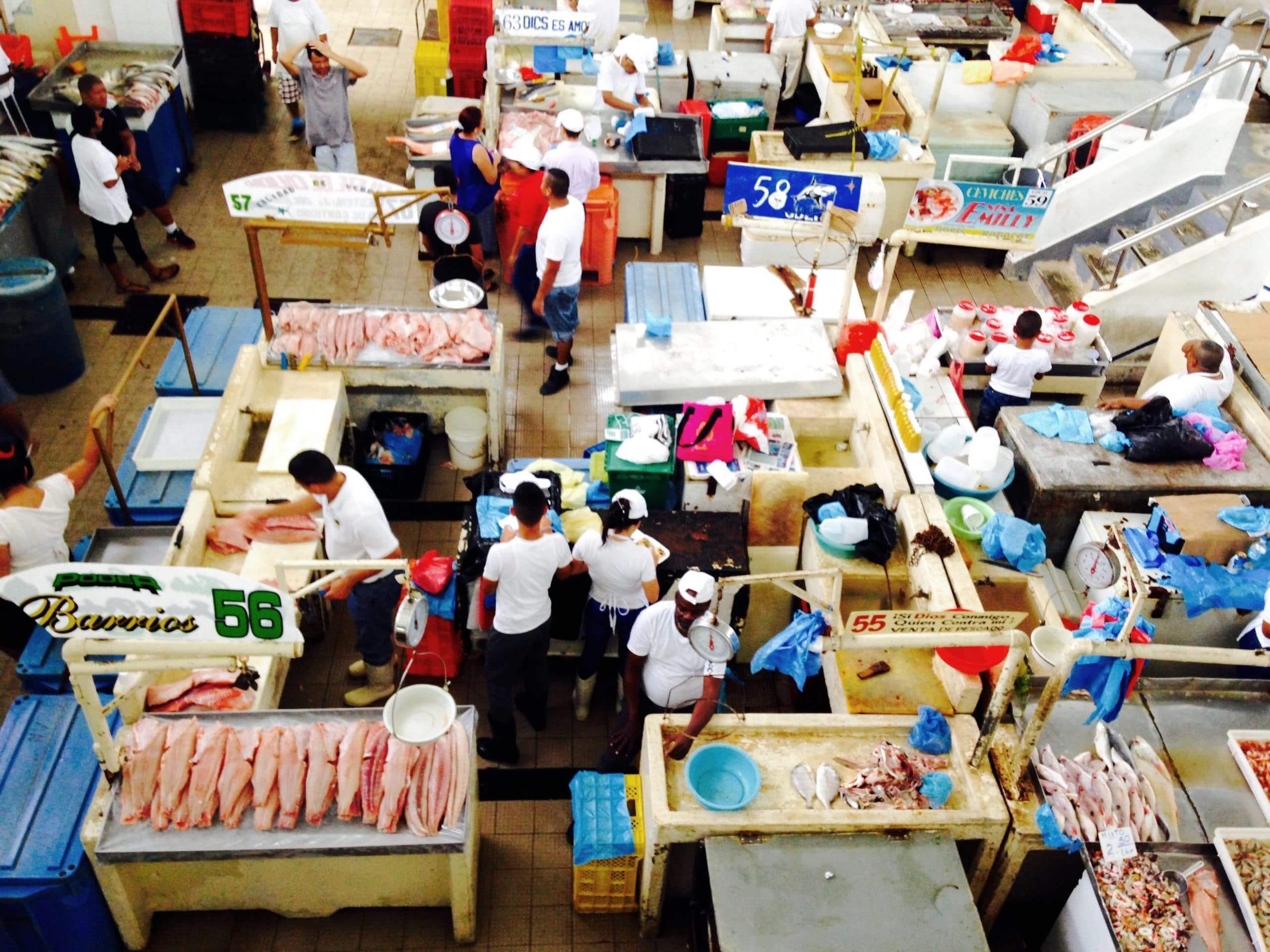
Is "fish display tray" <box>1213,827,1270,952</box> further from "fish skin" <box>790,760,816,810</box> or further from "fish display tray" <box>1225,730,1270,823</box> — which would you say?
"fish skin" <box>790,760,816,810</box>

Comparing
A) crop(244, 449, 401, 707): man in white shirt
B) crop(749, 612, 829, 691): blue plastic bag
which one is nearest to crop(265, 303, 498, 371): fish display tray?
crop(244, 449, 401, 707): man in white shirt

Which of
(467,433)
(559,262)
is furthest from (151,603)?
(559,262)

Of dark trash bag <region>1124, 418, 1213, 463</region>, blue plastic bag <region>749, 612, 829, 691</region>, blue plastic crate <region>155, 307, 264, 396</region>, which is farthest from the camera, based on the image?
blue plastic crate <region>155, 307, 264, 396</region>

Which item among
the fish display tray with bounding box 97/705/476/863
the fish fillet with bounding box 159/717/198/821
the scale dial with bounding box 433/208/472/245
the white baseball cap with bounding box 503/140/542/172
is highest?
the white baseball cap with bounding box 503/140/542/172

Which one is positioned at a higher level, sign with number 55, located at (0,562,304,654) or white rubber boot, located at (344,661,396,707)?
sign with number 55, located at (0,562,304,654)

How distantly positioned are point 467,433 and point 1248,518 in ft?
17.9

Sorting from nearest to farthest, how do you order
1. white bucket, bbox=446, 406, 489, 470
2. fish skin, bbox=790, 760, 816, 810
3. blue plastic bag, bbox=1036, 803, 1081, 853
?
1. blue plastic bag, bbox=1036, 803, 1081, 853
2. fish skin, bbox=790, 760, 816, 810
3. white bucket, bbox=446, 406, 489, 470

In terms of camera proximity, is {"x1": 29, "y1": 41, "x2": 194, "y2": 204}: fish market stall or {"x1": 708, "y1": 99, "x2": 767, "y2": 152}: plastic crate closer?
{"x1": 29, "y1": 41, "x2": 194, "y2": 204}: fish market stall

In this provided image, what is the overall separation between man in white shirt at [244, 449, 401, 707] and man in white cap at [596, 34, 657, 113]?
257 inches

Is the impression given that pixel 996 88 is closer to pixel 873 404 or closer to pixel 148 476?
pixel 873 404

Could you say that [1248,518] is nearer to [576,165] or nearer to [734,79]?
[576,165]

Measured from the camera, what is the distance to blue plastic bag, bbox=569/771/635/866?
521 cm

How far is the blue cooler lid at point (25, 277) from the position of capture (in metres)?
8.16

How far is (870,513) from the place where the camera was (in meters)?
6.33
